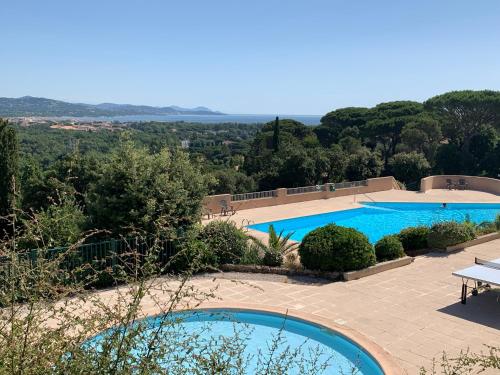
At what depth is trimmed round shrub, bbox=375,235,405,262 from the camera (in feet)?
43.3

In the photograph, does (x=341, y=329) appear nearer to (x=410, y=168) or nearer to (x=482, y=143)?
(x=410, y=168)

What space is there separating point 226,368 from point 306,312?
6750 millimetres

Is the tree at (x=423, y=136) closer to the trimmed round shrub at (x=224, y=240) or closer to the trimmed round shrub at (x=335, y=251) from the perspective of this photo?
the trimmed round shrub at (x=335, y=251)

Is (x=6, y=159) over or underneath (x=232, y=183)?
over

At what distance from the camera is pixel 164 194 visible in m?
11.7

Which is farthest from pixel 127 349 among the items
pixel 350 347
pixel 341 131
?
pixel 341 131

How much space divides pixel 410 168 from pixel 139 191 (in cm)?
2528

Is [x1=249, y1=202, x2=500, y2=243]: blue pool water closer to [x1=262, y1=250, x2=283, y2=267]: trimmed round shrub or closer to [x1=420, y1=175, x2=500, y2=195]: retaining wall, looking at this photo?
[x1=420, y1=175, x2=500, y2=195]: retaining wall

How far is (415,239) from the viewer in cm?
1471

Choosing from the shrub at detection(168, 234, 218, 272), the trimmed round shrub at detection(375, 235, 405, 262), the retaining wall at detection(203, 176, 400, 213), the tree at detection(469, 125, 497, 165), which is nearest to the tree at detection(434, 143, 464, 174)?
the tree at detection(469, 125, 497, 165)

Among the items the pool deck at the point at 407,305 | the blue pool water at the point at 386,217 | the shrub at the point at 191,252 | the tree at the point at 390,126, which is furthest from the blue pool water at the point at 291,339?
the tree at the point at 390,126

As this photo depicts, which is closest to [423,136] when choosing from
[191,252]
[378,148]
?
[378,148]

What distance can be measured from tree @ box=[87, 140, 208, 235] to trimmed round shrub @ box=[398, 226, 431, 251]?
6.51 meters

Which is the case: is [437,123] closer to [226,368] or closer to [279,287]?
[279,287]
